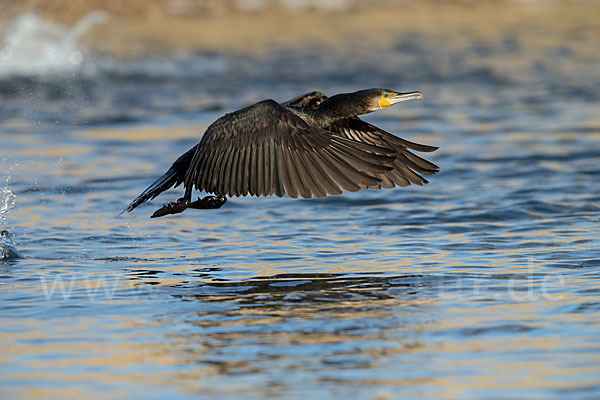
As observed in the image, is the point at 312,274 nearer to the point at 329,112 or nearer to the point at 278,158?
the point at 278,158

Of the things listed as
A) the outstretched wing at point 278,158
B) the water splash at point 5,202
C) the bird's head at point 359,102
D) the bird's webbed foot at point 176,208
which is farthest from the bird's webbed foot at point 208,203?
the water splash at point 5,202

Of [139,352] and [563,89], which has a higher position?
[563,89]

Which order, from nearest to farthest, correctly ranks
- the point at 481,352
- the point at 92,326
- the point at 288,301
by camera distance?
the point at 481,352 → the point at 92,326 → the point at 288,301

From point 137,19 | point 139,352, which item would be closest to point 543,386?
point 139,352

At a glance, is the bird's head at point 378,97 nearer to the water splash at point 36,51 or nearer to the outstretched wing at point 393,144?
the outstretched wing at point 393,144

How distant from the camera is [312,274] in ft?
24.4

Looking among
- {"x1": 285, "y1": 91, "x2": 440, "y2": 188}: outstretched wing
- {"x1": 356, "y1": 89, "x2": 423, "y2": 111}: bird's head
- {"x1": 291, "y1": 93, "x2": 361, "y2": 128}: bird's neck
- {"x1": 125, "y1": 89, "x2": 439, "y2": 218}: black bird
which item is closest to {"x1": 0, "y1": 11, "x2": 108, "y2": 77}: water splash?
{"x1": 285, "y1": 91, "x2": 440, "y2": 188}: outstretched wing

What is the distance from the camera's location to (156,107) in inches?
683

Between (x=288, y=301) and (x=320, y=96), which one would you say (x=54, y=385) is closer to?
(x=288, y=301)

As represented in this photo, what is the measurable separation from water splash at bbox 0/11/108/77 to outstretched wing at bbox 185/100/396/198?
1344cm

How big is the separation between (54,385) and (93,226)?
4.18m

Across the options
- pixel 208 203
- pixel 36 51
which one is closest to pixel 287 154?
pixel 208 203

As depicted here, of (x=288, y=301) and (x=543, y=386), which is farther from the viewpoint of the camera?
(x=288, y=301)

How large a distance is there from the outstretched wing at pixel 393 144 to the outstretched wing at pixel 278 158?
0.67 m
